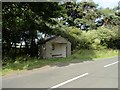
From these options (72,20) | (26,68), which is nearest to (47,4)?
(26,68)

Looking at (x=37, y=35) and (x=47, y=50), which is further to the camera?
(x=37, y=35)

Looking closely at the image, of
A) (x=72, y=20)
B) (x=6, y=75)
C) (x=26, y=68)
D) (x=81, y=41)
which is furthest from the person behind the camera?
(x=72, y=20)

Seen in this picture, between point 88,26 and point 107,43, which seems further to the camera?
point 88,26

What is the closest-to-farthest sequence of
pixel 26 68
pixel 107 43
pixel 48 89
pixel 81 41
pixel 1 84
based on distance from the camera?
pixel 48 89, pixel 1 84, pixel 26 68, pixel 81 41, pixel 107 43

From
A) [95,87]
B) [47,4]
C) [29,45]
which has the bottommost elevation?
[95,87]

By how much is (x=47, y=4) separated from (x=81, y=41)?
1292 centimetres

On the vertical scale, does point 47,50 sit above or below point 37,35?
below

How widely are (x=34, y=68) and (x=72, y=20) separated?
1259 inches

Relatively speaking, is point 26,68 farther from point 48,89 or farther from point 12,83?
point 48,89

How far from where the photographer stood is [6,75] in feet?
43.1

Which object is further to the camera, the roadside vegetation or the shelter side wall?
the shelter side wall

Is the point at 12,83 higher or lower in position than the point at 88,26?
lower

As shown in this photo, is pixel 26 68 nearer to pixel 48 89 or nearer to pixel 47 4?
pixel 48 89

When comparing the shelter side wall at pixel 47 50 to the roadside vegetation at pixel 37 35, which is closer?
the roadside vegetation at pixel 37 35
